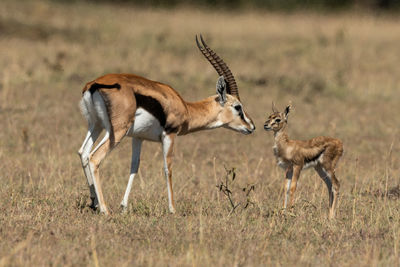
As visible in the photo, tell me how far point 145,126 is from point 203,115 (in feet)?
3.66

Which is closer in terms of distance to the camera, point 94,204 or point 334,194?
point 94,204

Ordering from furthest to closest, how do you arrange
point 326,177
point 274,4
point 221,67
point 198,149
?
point 274,4 → point 198,149 → point 221,67 → point 326,177

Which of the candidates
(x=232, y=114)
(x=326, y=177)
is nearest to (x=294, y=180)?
(x=326, y=177)

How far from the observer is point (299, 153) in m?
7.25

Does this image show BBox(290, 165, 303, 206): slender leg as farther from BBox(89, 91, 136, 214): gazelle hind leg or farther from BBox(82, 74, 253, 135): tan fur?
BBox(89, 91, 136, 214): gazelle hind leg

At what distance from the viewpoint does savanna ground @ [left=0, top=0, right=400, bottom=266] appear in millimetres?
5781

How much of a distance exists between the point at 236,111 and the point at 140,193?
152cm

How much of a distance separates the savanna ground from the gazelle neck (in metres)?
0.68

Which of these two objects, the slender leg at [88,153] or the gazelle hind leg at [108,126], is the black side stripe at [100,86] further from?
the slender leg at [88,153]

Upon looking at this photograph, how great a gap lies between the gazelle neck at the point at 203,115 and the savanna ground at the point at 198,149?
68 centimetres

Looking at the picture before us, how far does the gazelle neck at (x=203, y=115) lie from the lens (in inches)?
308

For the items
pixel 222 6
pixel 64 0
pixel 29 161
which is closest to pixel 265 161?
pixel 29 161

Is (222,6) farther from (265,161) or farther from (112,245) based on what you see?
(112,245)

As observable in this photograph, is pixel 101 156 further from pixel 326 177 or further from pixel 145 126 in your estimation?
pixel 326 177
